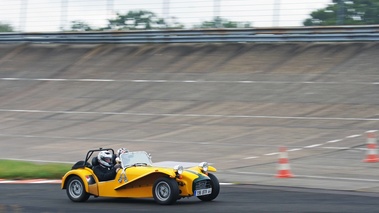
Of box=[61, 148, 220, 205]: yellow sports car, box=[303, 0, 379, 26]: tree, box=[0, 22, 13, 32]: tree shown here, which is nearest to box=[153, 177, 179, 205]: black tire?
box=[61, 148, 220, 205]: yellow sports car

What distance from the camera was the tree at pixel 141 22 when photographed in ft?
121

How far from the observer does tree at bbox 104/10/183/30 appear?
3678 centimetres

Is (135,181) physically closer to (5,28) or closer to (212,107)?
(212,107)

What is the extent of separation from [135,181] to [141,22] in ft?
87.2

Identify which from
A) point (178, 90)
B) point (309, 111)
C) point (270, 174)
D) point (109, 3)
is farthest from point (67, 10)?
point (270, 174)

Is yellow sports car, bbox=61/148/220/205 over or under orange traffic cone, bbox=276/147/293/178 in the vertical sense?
over

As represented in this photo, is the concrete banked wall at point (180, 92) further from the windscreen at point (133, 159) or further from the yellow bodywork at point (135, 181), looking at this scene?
the yellow bodywork at point (135, 181)

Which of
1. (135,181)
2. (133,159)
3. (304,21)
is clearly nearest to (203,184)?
(135,181)

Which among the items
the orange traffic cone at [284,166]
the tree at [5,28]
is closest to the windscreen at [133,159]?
the orange traffic cone at [284,166]

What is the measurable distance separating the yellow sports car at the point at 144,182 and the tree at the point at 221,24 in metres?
22.1

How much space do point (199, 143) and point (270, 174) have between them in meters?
6.03

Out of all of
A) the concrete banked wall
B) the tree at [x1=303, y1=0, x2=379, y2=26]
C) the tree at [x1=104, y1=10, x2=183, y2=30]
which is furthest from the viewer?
the tree at [x1=104, y1=10, x2=183, y2=30]

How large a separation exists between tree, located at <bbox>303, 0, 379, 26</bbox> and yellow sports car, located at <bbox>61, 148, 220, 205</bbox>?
20432 millimetres

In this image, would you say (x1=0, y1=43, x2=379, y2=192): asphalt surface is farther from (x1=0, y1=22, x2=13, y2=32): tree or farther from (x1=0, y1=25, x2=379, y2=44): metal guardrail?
(x1=0, y1=22, x2=13, y2=32): tree
